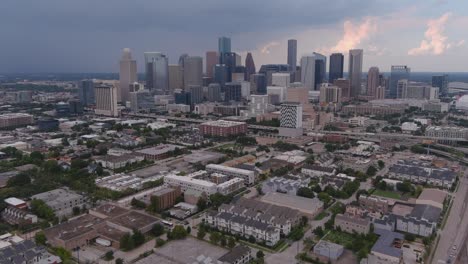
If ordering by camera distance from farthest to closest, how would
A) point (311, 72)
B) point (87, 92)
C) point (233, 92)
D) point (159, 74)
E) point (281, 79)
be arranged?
1. point (159, 74)
2. point (311, 72)
3. point (281, 79)
4. point (233, 92)
5. point (87, 92)

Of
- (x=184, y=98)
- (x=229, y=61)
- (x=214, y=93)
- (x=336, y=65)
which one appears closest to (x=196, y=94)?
(x=184, y=98)

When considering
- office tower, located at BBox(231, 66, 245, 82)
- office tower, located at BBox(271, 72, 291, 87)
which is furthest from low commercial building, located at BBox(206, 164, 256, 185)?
office tower, located at BBox(231, 66, 245, 82)

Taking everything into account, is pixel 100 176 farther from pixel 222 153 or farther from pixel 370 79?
pixel 370 79

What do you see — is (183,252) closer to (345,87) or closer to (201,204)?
(201,204)

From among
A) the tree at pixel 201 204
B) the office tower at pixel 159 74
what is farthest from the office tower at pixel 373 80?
the tree at pixel 201 204

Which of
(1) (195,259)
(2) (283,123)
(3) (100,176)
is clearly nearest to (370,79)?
(2) (283,123)

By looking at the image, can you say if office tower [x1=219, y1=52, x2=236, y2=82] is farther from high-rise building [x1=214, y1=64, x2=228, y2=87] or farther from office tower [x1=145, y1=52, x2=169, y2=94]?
office tower [x1=145, y1=52, x2=169, y2=94]

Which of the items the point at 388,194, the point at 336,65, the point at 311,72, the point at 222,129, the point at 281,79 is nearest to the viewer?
the point at 388,194
